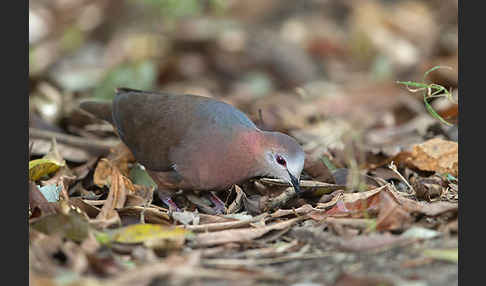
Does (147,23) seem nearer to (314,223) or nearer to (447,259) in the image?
(314,223)

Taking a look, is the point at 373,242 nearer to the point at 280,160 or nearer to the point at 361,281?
the point at 361,281

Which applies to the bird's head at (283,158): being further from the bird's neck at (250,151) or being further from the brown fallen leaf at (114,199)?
the brown fallen leaf at (114,199)

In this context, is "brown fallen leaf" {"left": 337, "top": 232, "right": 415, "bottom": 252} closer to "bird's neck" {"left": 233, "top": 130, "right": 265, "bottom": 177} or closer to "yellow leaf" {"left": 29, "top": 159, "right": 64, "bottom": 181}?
"bird's neck" {"left": 233, "top": 130, "right": 265, "bottom": 177}

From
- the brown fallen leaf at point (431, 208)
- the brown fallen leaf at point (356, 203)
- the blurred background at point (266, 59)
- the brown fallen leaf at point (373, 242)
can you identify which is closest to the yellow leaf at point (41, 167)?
the blurred background at point (266, 59)

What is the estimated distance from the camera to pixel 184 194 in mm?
4859

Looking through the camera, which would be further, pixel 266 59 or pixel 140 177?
pixel 266 59

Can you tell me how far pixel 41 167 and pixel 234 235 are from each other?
67.4 inches

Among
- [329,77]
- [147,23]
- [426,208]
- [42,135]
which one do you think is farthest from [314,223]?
[147,23]

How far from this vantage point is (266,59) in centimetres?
896

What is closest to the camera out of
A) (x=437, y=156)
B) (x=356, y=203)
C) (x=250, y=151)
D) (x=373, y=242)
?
(x=373, y=242)

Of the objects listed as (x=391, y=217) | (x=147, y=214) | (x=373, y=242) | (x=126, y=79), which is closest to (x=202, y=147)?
(x=147, y=214)

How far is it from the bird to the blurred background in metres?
0.99

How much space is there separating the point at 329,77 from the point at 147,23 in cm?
292

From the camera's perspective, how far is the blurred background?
666 cm
